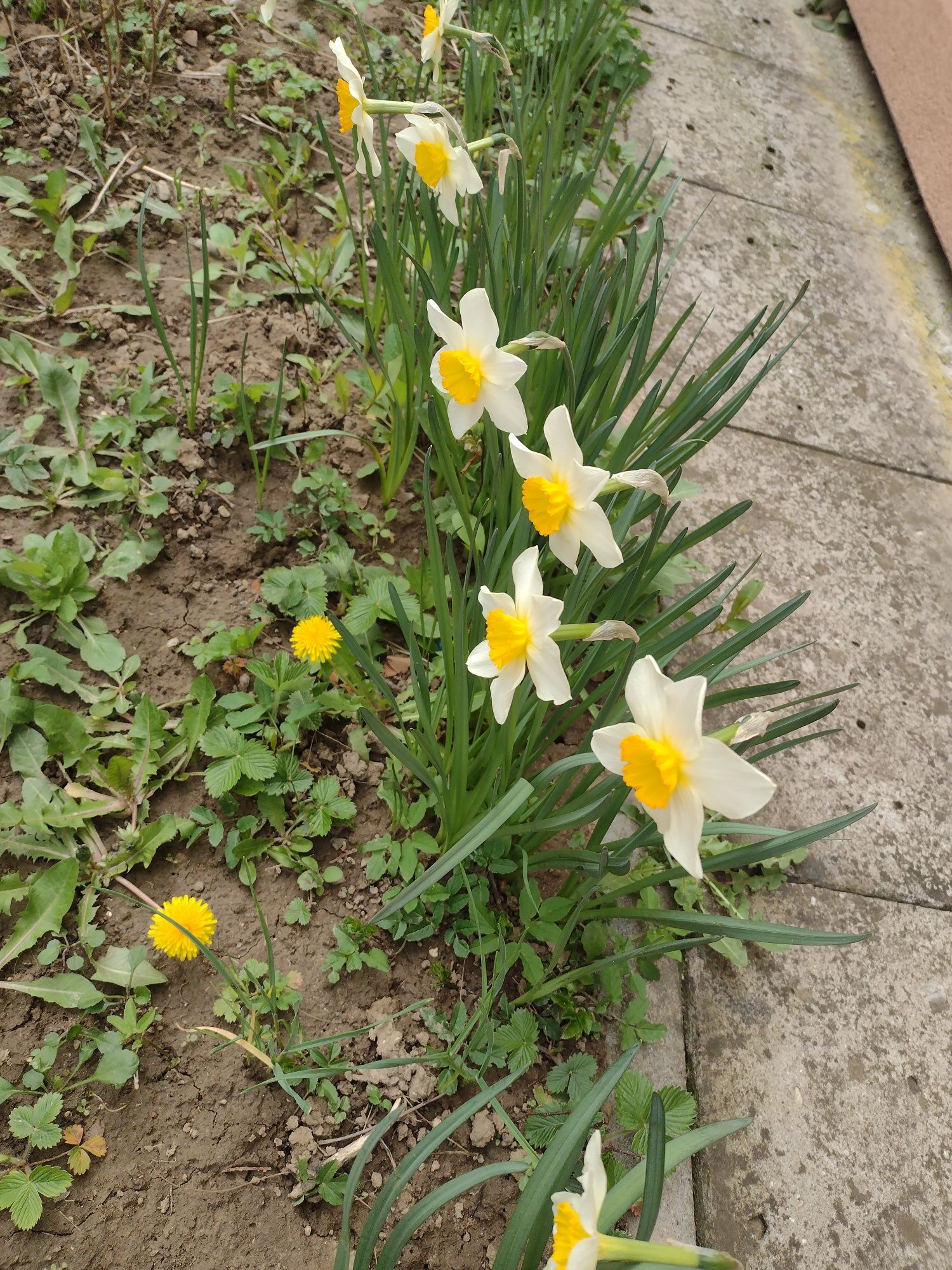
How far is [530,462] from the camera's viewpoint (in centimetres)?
119

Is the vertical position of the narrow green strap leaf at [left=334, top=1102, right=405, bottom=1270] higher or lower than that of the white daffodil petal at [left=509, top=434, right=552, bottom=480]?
lower

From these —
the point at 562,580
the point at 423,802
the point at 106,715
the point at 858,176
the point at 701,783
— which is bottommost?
the point at 106,715

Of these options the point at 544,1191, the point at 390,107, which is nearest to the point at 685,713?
the point at 544,1191

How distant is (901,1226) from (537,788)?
98cm

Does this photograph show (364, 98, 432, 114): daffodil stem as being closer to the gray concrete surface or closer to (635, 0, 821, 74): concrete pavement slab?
the gray concrete surface

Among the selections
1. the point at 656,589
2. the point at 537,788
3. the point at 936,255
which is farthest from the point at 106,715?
the point at 936,255

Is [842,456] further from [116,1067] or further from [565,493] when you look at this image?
[116,1067]

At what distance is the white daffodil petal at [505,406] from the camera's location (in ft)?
4.32

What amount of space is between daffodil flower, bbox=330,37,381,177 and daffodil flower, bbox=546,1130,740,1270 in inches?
67.6

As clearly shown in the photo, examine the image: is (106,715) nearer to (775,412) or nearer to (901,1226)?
(901,1226)

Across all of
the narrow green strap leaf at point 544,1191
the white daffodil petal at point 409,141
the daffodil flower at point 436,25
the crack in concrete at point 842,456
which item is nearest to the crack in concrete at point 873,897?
the narrow green strap leaf at point 544,1191

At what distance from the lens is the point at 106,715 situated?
159cm

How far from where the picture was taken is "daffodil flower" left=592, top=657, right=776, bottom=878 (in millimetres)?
895

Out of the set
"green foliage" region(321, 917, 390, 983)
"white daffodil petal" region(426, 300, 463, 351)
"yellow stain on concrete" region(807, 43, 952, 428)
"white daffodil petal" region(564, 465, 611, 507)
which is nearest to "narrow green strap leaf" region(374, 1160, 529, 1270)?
"green foliage" region(321, 917, 390, 983)
